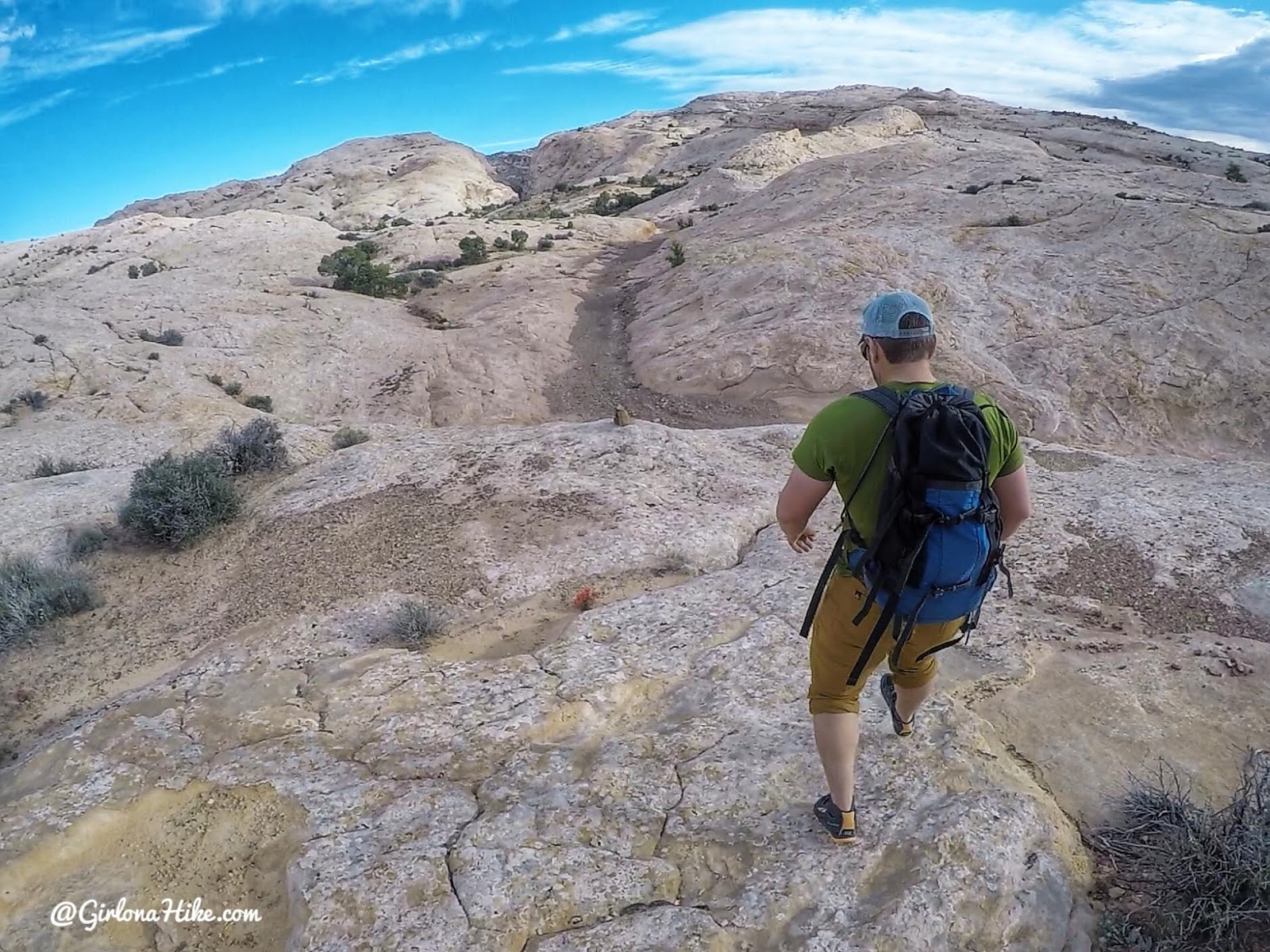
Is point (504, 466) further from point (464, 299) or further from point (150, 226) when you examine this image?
point (150, 226)

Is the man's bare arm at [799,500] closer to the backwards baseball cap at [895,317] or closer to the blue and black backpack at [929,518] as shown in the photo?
the blue and black backpack at [929,518]

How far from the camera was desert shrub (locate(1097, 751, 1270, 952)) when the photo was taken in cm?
293

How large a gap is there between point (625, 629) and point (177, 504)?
4.87 m

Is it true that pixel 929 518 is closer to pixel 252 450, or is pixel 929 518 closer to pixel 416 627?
pixel 416 627

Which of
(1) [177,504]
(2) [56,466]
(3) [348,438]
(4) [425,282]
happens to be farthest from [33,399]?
(4) [425,282]

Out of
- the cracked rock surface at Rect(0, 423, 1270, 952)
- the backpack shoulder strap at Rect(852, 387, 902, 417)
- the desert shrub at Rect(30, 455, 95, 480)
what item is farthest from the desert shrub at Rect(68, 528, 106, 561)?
the backpack shoulder strap at Rect(852, 387, 902, 417)

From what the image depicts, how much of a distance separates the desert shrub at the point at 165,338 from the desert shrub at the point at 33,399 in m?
2.69

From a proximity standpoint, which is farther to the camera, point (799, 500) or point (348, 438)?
point (348, 438)

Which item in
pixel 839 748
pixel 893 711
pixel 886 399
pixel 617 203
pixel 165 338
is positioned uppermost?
pixel 886 399

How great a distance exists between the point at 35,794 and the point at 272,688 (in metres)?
1.31

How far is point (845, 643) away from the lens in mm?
3107

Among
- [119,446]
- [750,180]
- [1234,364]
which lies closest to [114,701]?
[119,446]

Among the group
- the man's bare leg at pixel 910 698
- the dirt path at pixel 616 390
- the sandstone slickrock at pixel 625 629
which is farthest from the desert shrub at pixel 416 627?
the dirt path at pixel 616 390

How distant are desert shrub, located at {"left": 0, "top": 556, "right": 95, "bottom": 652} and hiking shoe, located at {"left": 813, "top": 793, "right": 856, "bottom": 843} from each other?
21.1 ft
